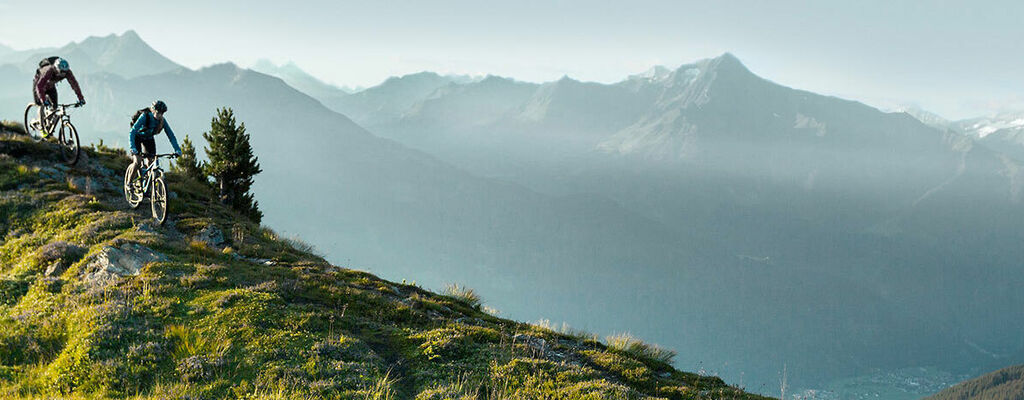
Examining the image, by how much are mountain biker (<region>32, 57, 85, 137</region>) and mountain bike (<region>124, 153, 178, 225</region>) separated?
221 inches

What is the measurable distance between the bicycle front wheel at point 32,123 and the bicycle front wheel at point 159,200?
10482mm

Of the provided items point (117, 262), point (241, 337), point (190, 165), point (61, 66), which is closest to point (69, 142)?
point (61, 66)

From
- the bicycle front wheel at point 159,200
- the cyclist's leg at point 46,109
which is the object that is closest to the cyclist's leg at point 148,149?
the bicycle front wheel at point 159,200

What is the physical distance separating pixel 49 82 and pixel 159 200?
9753 mm

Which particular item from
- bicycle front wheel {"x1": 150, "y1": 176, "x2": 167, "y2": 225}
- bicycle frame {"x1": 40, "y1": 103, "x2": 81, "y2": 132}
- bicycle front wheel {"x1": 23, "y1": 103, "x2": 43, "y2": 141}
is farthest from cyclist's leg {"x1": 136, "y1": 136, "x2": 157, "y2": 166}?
bicycle front wheel {"x1": 23, "y1": 103, "x2": 43, "y2": 141}

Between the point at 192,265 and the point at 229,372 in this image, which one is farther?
the point at 192,265

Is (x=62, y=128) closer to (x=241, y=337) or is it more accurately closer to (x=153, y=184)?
(x=153, y=184)

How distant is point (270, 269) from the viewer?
44.4 feet

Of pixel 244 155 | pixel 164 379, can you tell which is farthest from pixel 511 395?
pixel 244 155

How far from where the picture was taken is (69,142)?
66.4 ft

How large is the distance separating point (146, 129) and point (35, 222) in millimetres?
4050

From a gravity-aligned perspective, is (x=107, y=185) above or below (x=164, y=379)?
above

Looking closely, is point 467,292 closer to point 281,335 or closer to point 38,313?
point 281,335

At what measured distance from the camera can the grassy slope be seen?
738 cm
